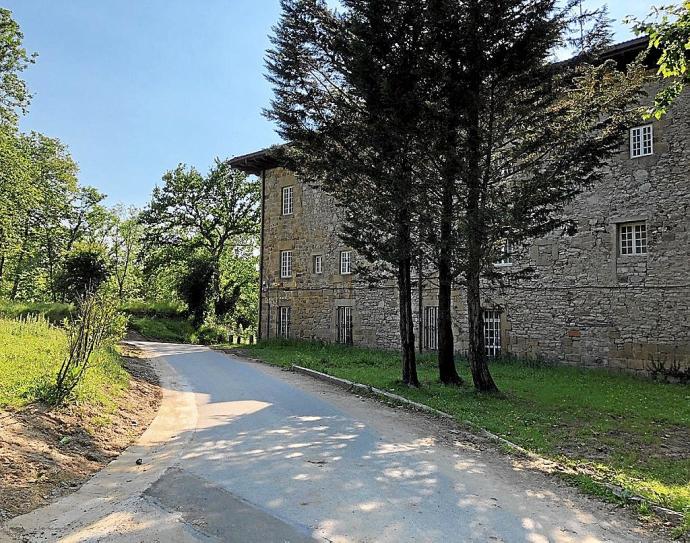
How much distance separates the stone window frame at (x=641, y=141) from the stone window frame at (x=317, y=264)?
12993mm

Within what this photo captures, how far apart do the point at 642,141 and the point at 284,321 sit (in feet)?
54.2

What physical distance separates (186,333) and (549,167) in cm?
2236

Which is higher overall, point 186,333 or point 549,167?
point 549,167

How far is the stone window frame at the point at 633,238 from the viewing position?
558 inches

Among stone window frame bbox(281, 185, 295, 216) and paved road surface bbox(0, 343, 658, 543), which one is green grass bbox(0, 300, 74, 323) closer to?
stone window frame bbox(281, 185, 295, 216)

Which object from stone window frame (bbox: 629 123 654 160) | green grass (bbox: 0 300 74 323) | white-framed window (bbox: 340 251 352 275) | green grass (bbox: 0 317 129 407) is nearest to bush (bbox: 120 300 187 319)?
green grass (bbox: 0 300 74 323)

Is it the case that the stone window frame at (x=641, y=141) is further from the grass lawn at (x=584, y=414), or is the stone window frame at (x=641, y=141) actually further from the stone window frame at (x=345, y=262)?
the stone window frame at (x=345, y=262)

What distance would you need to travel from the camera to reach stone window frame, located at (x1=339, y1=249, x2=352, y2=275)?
71.4ft

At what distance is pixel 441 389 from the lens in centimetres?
1116

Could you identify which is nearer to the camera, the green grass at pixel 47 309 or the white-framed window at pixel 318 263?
the white-framed window at pixel 318 263

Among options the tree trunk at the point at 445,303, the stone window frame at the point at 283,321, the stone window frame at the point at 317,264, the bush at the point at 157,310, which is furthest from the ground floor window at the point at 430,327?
the bush at the point at 157,310

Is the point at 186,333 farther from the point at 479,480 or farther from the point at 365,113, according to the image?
the point at 479,480

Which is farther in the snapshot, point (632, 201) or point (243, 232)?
point (243, 232)

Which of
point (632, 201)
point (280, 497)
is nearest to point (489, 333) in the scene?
point (632, 201)
